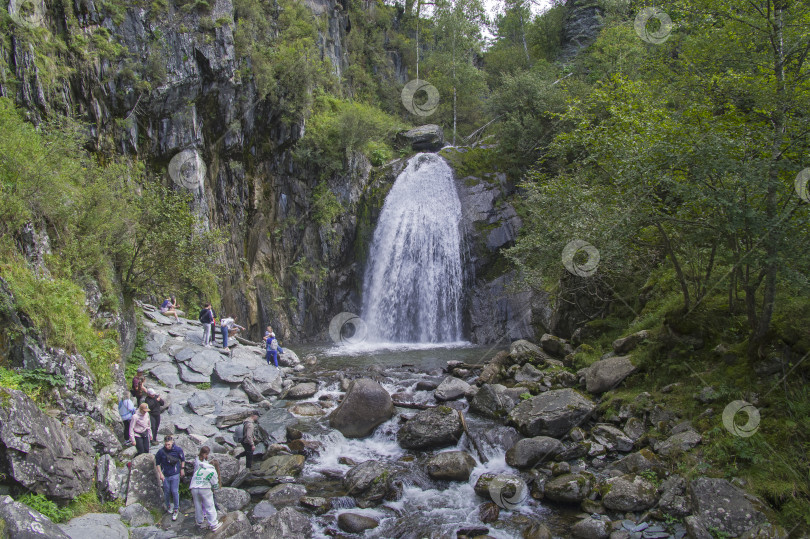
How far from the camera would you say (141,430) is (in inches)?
348

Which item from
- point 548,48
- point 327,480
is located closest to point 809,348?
point 327,480

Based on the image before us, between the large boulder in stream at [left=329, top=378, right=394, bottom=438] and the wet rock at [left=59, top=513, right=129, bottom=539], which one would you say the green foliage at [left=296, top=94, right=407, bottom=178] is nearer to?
the large boulder in stream at [left=329, top=378, right=394, bottom=438]

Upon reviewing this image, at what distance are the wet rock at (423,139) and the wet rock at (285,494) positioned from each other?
79.1 ft

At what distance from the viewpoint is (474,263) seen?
23.2 m

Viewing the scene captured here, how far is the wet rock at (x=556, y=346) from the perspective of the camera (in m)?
14.2

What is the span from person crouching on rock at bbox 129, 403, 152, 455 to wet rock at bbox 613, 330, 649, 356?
10.7m

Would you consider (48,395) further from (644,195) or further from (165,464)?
(644,195)

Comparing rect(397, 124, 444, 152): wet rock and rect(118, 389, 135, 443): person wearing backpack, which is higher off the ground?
rect(397, 124, 444, 152): wet rock

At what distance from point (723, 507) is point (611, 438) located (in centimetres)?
254

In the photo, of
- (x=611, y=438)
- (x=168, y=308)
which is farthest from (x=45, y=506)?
(x=168, y=308)

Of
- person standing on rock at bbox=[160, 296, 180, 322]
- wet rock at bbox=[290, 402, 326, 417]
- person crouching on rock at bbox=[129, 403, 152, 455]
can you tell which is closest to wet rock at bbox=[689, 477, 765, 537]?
wet rock at bbox=[290, 402, 326, 417]

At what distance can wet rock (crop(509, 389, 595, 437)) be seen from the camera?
31.5 feet

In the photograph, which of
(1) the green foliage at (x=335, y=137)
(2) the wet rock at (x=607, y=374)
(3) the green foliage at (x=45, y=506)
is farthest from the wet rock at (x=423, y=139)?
(3) the green foliage at (x=45, y=506)

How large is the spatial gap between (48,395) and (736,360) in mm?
12379
